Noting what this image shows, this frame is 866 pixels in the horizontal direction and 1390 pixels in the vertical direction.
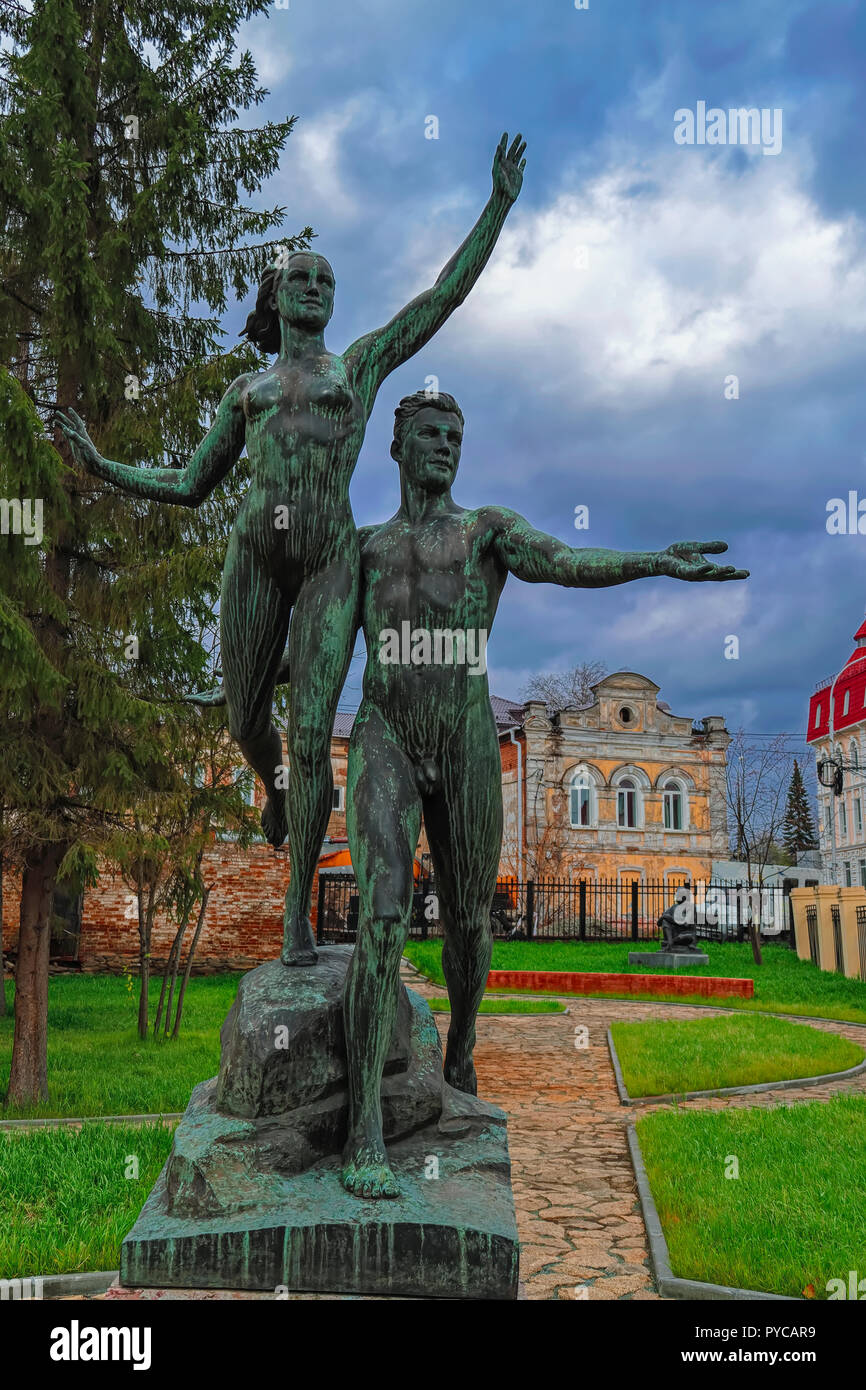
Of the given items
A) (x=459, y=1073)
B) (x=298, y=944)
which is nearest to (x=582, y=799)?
(x=459, y=1073)

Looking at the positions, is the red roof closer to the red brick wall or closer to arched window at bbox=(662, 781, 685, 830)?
arched window at bbox=(662, 781, 685, 830)

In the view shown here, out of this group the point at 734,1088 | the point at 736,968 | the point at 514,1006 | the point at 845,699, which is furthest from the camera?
the point at 845,699

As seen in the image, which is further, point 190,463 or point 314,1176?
point 190,463

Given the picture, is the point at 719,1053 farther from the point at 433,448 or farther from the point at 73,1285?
the point at 433,448

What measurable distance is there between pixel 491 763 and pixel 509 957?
1815 cm

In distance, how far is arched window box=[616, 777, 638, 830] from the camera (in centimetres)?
3225

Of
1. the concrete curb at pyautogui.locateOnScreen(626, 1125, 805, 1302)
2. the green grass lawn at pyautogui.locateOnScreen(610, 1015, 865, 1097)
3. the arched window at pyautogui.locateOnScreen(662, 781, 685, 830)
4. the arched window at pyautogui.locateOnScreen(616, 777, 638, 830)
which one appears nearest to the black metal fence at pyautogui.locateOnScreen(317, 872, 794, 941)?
the arched window at pyautogui.locateOnScreen(616, 777, 638, 830)

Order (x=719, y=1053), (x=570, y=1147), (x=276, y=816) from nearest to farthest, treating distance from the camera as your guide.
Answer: (x=276, y=816) < (x=570, y=1147) < (x=719, y=1053)

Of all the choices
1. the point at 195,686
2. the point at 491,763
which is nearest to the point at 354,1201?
the point at 491,763

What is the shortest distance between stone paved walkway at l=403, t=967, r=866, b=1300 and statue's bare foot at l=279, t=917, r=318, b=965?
4.96 feet

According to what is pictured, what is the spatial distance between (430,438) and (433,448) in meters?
0.03

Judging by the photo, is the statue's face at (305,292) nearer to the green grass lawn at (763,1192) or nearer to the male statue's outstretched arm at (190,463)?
the male statue's outstretched arm at (190,463)

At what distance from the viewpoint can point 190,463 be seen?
3.45m
